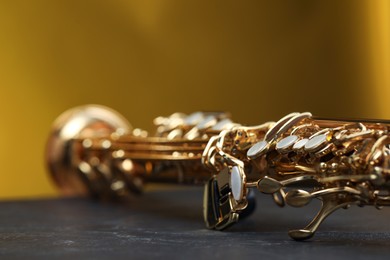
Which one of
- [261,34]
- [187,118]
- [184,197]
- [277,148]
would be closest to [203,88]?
[261,34]

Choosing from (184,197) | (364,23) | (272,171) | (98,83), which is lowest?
(184,197)

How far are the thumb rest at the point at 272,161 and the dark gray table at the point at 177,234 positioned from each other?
0.05 m

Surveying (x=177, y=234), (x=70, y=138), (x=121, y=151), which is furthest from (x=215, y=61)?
(x=177, y=234)

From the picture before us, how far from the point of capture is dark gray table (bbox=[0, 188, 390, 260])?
39.4 inches

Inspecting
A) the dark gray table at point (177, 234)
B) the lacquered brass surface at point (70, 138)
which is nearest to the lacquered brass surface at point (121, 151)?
the lacquered brass surface at point (70, 138)

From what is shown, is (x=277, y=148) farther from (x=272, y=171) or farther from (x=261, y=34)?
(x=261, y=34)

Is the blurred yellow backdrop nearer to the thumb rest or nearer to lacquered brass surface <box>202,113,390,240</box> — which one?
the thumb rest

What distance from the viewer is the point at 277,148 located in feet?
3.63

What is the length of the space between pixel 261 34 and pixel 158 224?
185 centimetres

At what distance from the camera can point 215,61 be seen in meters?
3.08

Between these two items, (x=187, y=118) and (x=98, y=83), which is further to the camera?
(x=98, y=83)

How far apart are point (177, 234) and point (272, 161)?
197mm

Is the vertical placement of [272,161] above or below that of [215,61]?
below

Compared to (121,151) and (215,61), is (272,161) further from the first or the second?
(215,61)
